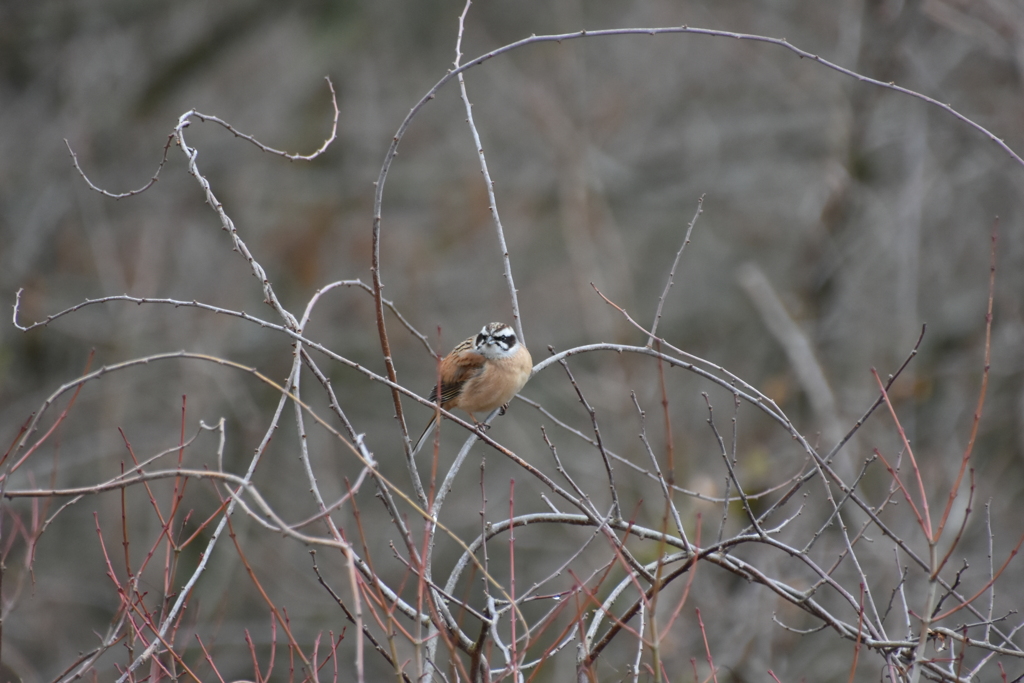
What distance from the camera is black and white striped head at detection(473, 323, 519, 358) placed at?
611 cm

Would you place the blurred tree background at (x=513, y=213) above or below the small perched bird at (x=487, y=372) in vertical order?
above

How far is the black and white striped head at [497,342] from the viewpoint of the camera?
20.1ft

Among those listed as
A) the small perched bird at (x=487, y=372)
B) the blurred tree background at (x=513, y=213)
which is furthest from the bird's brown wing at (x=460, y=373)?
the blurred tree background at (x=513, y=213)

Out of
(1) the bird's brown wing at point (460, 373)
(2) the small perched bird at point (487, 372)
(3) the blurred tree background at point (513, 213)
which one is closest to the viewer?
(2) the small perched bird at point (487, 372)

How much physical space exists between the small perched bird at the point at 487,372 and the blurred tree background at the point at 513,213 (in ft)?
15.6

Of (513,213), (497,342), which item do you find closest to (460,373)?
(497,342)

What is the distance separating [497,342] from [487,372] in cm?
22

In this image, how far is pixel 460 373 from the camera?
648 centimetres

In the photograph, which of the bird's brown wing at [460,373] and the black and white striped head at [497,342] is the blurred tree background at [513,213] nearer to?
the bird's brown wing at [460,373]

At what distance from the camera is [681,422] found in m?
13.6

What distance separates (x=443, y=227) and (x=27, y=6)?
19.3 ft

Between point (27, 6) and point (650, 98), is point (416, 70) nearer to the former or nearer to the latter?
point (650, 98)

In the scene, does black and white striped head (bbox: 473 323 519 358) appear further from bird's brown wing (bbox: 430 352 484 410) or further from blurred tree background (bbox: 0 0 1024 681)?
blurred tree background (bbox: 0 0 1024 681)

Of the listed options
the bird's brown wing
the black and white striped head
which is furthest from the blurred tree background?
the black and white striped head
